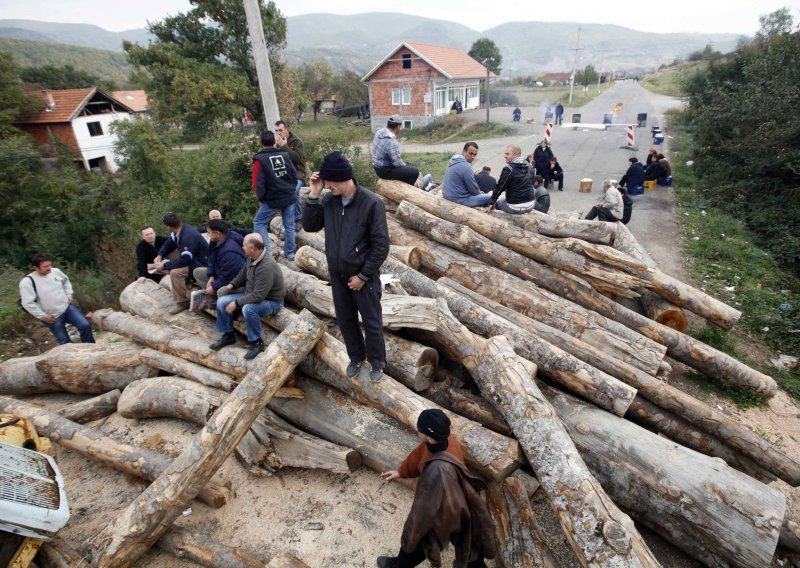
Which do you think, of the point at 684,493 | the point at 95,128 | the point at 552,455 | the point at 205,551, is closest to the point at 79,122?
the point at 95,128

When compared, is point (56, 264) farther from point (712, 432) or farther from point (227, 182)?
point (712, 432)

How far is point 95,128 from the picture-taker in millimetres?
32906

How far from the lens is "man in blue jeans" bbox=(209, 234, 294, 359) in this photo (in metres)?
5.23

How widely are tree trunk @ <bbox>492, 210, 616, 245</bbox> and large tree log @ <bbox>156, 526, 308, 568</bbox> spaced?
5891 millimetres

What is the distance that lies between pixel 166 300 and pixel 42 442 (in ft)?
8.43

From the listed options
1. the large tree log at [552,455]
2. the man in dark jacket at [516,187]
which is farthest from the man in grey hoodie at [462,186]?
the large tree log at [552,455]

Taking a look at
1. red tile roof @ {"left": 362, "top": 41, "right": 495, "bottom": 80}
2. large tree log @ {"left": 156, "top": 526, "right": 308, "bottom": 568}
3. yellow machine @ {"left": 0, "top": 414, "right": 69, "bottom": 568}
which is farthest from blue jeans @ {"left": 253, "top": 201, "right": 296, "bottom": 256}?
red tile roof @ {"left": 362, "top": 41, "right": 495, "bottom": 80}

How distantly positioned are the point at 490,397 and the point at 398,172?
5.16 metres

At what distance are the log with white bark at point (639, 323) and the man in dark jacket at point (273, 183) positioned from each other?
193 cm

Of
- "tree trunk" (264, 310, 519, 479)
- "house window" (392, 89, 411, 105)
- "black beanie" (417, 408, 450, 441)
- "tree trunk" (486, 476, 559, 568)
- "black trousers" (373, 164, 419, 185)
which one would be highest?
"house window" (392, 89, 411, 105)

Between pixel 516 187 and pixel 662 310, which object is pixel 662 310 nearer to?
pixel 662 310

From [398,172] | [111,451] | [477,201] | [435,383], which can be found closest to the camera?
[111,451]

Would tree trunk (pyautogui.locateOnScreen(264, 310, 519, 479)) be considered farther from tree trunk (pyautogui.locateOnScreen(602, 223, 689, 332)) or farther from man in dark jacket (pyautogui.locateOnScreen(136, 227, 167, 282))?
tree trunk (pyautogui.locateOnScreen(602, 223, 689, 332))

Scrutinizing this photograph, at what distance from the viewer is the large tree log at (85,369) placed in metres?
6.24
